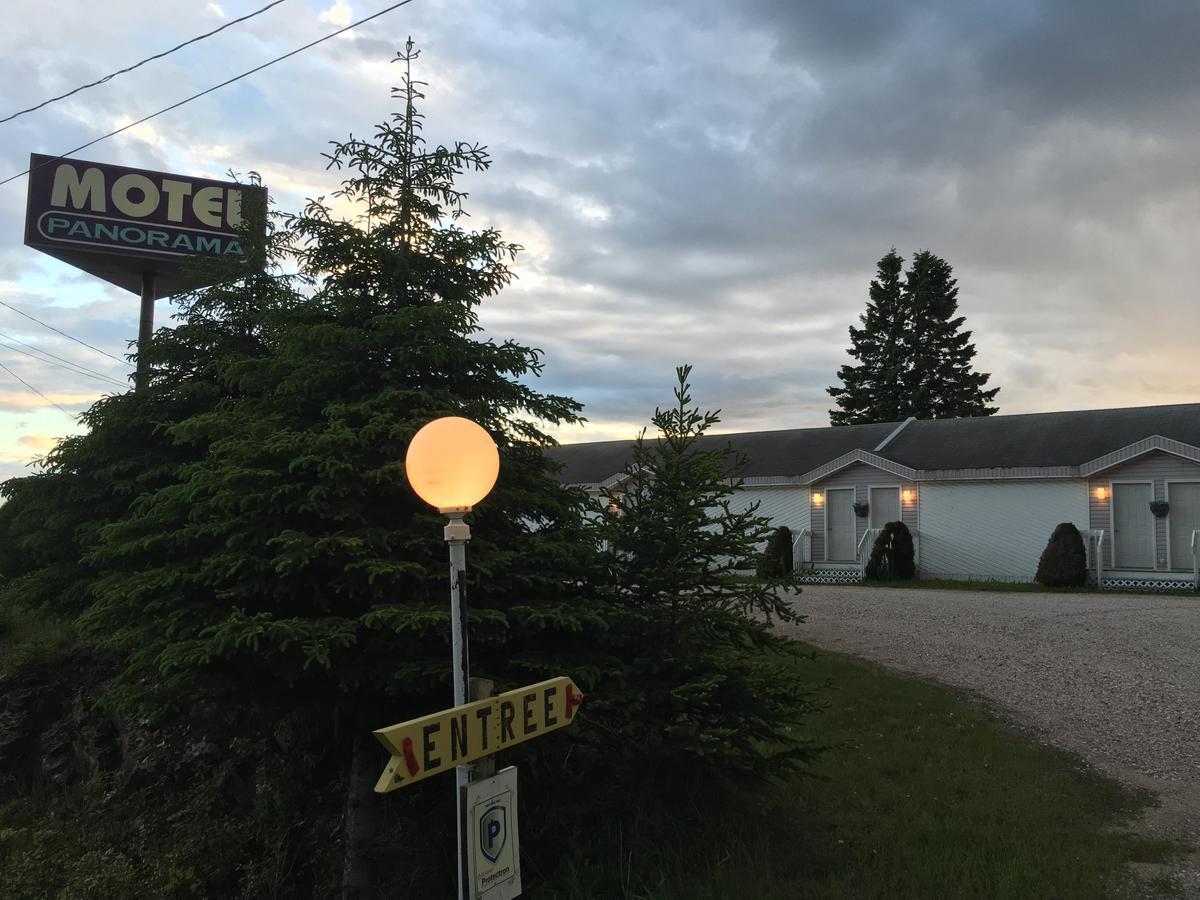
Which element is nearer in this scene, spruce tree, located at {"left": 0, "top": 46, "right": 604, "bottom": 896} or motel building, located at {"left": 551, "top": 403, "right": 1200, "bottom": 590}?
spruce tree, located at {"left": 0, "top": 46, "right": 604, "bottom": 896}

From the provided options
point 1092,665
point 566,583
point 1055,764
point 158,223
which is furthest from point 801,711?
point 158,223

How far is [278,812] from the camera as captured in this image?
601 cm

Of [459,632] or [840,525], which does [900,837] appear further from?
[840,525]

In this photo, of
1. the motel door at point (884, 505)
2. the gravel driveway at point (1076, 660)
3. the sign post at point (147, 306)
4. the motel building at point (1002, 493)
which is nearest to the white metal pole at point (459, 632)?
the gravel driveway at point (1076, 660)

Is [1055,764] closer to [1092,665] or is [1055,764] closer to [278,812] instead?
[1092,665]

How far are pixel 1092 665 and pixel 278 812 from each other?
325 inches

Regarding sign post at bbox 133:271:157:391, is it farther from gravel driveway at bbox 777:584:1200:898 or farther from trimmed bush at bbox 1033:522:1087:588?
trimmed bush at bbox 1033:522:1087:588

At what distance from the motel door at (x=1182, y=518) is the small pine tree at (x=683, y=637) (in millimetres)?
15671

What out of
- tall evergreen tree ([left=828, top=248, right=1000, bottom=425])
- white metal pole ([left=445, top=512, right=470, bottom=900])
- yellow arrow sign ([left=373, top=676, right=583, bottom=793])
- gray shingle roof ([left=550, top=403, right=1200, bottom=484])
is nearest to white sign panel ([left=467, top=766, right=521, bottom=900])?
white metal pole ([left=445, top=512, right=470, bottom=900])

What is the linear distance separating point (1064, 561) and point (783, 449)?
8.41 m

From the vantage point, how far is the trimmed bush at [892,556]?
18984 mm

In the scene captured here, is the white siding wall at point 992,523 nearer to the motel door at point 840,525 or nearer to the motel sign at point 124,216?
the motel door at point 840,525

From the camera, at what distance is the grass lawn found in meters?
4.15

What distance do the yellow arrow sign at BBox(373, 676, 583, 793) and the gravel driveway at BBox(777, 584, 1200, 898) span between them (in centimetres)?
328
